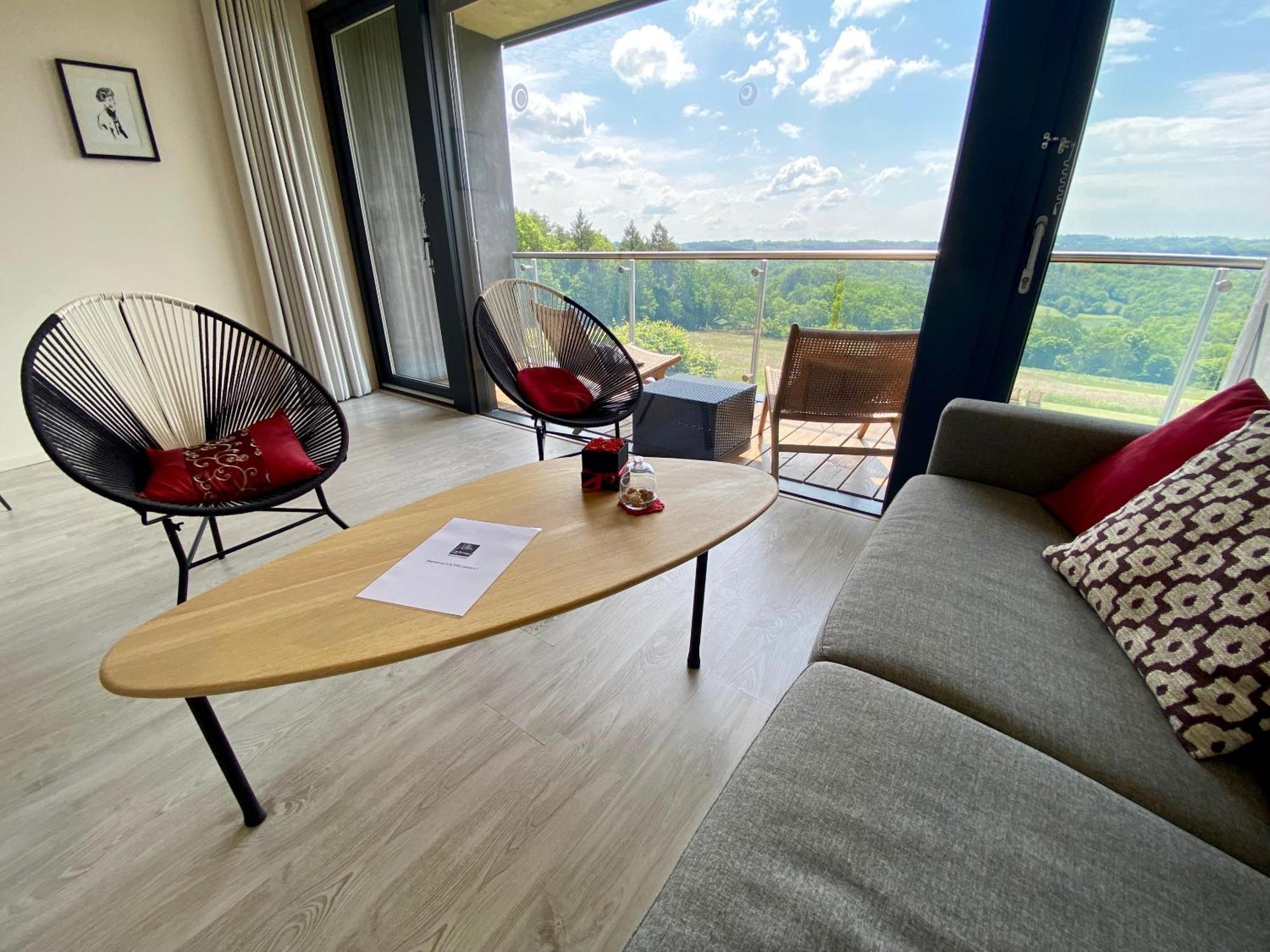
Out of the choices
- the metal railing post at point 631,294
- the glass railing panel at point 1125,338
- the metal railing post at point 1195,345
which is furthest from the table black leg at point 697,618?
the metal railing post at point 631,294

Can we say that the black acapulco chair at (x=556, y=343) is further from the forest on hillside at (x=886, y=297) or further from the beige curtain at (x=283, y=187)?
the beige curtain at (x=283, y=187)

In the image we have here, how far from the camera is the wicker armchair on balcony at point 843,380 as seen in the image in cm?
204

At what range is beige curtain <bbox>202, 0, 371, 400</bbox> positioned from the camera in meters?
2.90

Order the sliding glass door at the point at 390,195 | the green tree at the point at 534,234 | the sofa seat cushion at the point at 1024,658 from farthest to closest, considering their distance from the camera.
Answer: the green tree at the point at 534,234
the sliding glass door at the point at 390,195
the sofa seat cushion at the point at 1024,658

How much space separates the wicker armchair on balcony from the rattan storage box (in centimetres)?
26

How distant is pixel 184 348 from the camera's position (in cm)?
188

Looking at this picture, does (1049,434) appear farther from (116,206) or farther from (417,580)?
(116,206)

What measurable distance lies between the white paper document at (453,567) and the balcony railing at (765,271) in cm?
177

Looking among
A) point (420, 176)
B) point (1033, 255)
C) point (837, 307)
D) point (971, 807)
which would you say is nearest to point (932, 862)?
point (971, 807)

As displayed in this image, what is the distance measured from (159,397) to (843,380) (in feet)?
8.15

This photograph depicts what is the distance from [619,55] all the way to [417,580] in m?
3.44

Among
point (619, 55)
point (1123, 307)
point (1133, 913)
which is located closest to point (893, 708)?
point (1133, 913)

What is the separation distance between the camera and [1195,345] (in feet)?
5.44

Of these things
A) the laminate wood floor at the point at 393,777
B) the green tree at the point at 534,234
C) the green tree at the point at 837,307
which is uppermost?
the green tree at the point at 534,234
